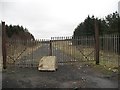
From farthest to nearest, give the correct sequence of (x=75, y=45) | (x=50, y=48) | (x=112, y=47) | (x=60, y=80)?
(x=112, y=47), (x=75, y=45), (x=50, y=48), (x=60, y=80)

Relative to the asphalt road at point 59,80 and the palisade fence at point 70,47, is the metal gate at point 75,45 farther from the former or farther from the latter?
the asphalt road at point 59,80

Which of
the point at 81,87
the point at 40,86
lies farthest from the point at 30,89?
the point at 81,87

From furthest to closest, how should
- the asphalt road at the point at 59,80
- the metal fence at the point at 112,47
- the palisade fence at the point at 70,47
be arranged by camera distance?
the palisade fence at the point at 70,47, the metal fence at the point at 112,47, the asphalt road at the point at 59,80

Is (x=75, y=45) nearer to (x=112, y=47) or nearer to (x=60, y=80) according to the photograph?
(x=112, y=47)

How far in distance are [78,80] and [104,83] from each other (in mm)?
1372

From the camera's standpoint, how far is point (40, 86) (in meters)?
11.1

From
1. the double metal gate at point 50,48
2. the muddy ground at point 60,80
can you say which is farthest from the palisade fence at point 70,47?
the muddy ground at point 60,80

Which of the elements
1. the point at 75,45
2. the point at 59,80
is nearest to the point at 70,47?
the point at 75,45

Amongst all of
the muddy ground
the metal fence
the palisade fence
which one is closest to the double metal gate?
the palisade fence

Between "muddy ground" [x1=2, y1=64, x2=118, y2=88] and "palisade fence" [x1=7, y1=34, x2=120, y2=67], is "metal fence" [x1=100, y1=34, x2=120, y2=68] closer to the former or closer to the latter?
"palisade fence" [x1=7, y1=34, x2=120, y2=67]

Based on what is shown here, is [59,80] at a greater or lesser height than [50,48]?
lesser

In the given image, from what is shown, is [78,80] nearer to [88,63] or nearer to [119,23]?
[88,63]

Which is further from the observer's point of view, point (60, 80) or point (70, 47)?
point (70, 47)

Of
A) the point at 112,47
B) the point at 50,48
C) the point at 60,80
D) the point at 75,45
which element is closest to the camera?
the point at 60,80
